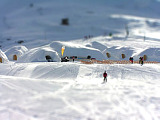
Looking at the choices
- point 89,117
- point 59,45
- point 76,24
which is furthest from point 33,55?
point 76,24

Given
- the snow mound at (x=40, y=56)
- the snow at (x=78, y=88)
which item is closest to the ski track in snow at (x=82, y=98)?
the snow at (x=78, y=88)

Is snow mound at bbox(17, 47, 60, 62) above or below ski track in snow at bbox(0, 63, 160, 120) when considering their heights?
above

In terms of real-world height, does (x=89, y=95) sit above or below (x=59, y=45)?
below

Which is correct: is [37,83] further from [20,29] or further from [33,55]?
[20,29]

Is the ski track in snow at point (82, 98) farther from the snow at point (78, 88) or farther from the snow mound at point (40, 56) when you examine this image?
the snow mound at point (40, 56)

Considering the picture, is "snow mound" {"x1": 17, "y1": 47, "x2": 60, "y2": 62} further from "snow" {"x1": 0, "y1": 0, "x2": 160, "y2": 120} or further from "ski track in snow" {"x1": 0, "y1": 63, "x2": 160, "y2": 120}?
"ski track in snow" {"x1": 0, "y1": 63, "x2": 160, "y2": 120}

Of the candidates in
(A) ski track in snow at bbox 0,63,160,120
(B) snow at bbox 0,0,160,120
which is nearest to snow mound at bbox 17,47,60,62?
(B) snow at bbox 0,0,160,120

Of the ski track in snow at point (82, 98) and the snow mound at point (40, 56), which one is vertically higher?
the snow mound at point (40, 56)

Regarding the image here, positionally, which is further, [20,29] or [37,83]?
[20,29]
